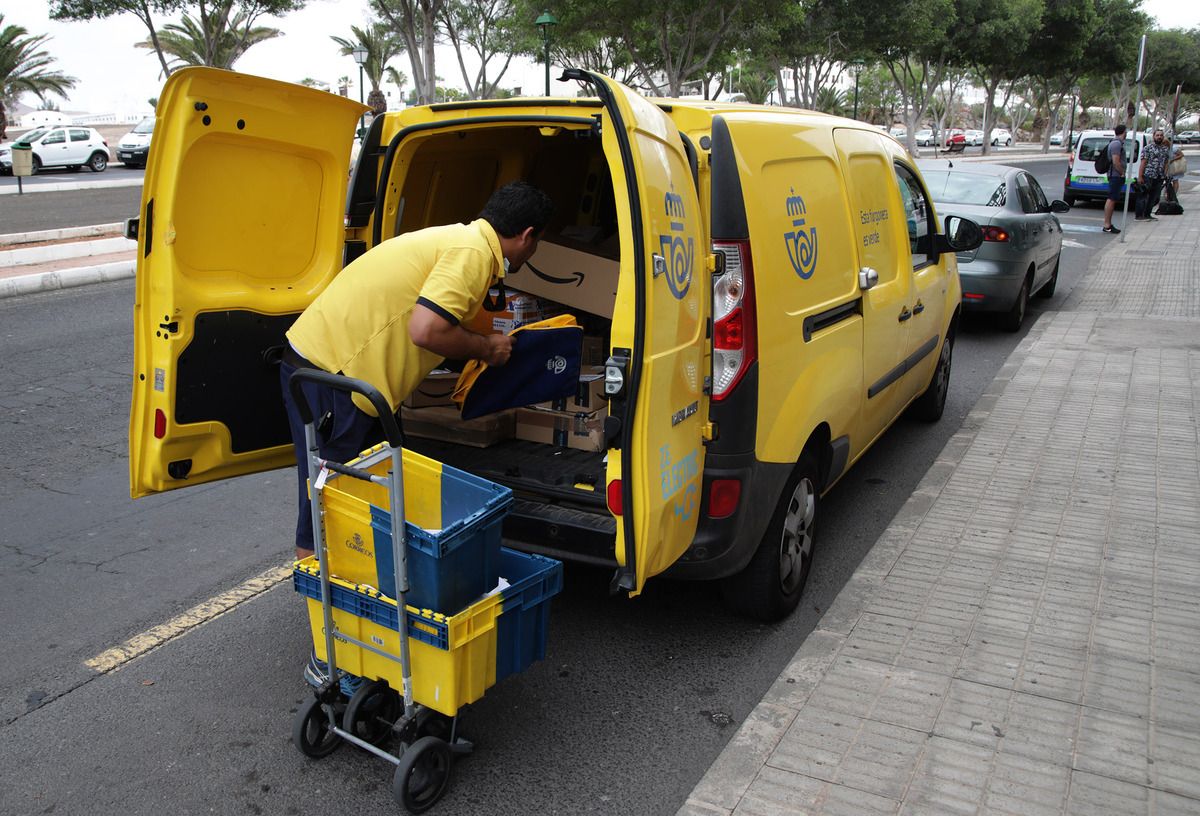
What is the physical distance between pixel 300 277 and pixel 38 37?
43388 millimetres

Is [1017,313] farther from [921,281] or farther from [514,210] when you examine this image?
[514,210]

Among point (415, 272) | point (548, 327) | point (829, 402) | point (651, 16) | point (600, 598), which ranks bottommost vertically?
point (600, 598)

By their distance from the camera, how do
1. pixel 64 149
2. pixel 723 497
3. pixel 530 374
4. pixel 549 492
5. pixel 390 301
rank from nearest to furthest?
pixel 390 301
pixel 723 497
pixel 549 492
pixel 530 374
pixel 64 149

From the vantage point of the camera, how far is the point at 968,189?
Answer: 400 inches

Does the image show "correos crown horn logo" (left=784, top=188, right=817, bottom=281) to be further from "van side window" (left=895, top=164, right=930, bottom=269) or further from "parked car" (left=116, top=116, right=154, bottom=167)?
"parked car" (left=116, top=116, right=154, bottom=167)

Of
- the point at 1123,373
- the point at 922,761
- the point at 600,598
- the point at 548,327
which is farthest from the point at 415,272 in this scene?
the point at 1123,373

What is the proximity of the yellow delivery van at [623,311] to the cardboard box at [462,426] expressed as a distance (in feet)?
0.03

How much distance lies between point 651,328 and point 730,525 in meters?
0.86

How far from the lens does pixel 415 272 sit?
11.2 feet

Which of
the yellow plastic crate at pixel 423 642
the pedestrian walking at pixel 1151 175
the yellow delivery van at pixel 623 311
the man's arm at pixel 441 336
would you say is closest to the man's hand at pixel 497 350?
the man's arm at pixel 441 336

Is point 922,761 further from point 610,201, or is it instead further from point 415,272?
point 610,201

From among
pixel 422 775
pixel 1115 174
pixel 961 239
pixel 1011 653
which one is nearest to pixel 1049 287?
pixel 961 239

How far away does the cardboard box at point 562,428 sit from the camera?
4.29 m

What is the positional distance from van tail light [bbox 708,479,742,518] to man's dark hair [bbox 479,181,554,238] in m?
1.12
